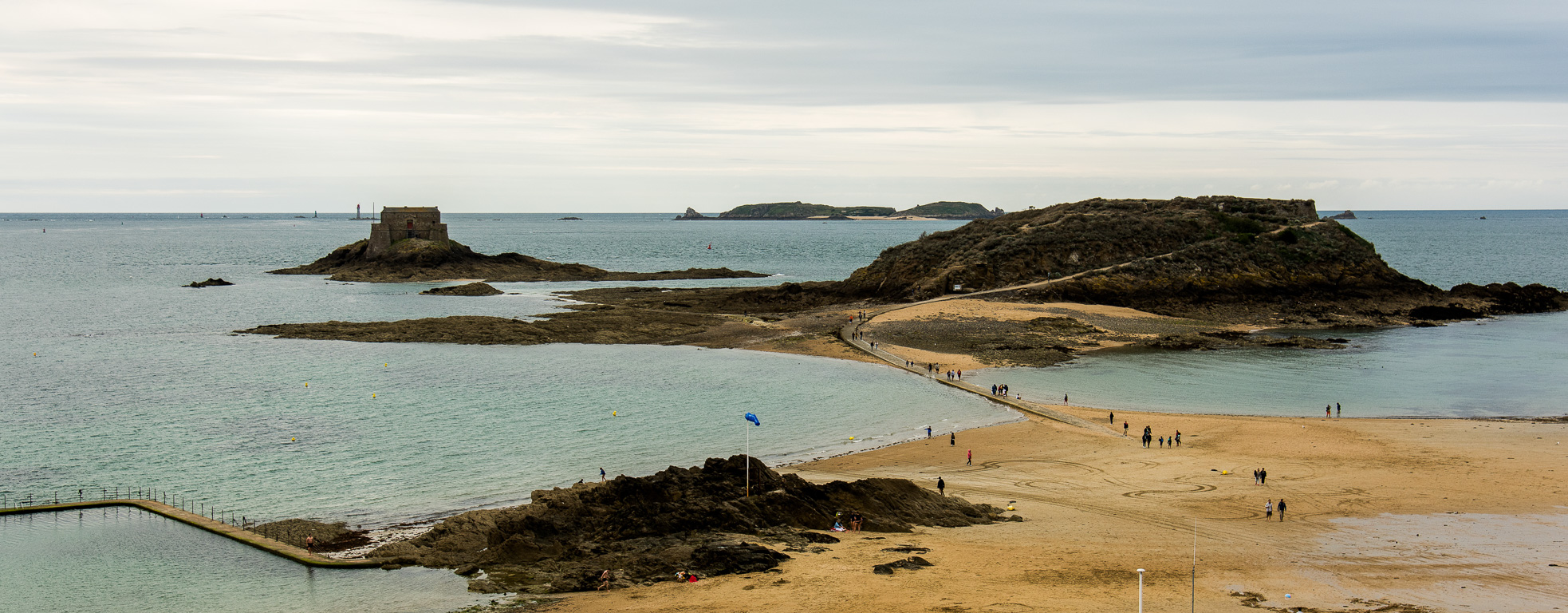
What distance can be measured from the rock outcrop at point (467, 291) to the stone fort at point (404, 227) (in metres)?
21.7

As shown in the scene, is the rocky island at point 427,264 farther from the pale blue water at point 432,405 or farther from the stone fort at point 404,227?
the pale blue water at point 432,405

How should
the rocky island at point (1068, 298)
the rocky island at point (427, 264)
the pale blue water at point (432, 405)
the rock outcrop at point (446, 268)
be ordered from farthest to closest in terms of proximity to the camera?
the rocky island at point (427, 264), the rock outcrop at point (446, 268), the rocky island at point (1068, 298), the pale blue water at point (432, 405)

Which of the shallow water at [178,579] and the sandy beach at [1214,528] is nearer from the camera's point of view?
the sandy beach at [1214,528]

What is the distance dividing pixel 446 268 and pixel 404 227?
8406mm

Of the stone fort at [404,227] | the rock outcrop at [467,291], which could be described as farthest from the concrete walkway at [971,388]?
the stone fort at [404,227]

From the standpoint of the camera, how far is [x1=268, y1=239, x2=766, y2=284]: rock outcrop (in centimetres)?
11244

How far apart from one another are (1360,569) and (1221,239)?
68.3 meters

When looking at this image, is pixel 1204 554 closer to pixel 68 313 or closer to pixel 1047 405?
pixel 1047 405

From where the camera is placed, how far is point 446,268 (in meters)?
114

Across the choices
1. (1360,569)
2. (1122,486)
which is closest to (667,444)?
(1122,486)

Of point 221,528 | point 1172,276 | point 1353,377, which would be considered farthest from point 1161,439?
point 1172,276

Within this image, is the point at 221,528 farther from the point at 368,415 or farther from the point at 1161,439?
the point at 1161,439

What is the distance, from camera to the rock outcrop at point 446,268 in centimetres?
11244

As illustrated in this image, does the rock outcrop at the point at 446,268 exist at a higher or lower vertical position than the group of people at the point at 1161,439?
higher
